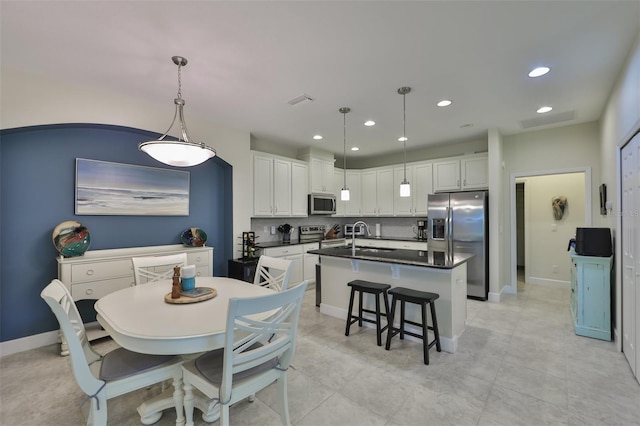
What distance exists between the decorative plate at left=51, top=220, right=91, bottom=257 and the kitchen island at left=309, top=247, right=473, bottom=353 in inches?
102

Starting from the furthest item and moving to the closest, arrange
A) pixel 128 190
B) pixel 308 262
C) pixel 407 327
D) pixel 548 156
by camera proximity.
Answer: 1. pixel 308 262
2. pixel 548 156
3. pixel 128 190
4. pixel 407 327

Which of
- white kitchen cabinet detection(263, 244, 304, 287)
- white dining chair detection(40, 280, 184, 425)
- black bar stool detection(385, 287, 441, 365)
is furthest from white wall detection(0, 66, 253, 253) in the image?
black bar stool detection(385, 287, 441, 365)

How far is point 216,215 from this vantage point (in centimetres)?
450

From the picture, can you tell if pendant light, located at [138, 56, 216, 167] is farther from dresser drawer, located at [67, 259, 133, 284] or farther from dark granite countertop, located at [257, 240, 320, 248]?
dark granite countertop, located at [257, 240, 320, 248]

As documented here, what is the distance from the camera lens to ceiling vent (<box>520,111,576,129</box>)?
3.81 m

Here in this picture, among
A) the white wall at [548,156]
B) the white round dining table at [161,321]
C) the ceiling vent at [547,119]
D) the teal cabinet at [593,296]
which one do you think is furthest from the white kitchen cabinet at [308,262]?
the ceiling vent at [547,119]

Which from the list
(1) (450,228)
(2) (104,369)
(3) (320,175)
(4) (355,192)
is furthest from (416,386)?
(4) (355,192)

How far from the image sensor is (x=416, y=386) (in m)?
2.24

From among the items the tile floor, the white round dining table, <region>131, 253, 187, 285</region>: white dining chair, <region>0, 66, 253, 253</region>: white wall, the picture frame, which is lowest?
the tile floor

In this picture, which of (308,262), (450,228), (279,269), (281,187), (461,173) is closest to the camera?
(279,269)

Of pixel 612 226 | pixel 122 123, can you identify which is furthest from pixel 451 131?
pixel 122 123

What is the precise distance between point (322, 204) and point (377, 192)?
1.31 metres

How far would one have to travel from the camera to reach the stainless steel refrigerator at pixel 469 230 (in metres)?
4.46

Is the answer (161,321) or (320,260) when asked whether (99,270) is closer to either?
(161,321)
